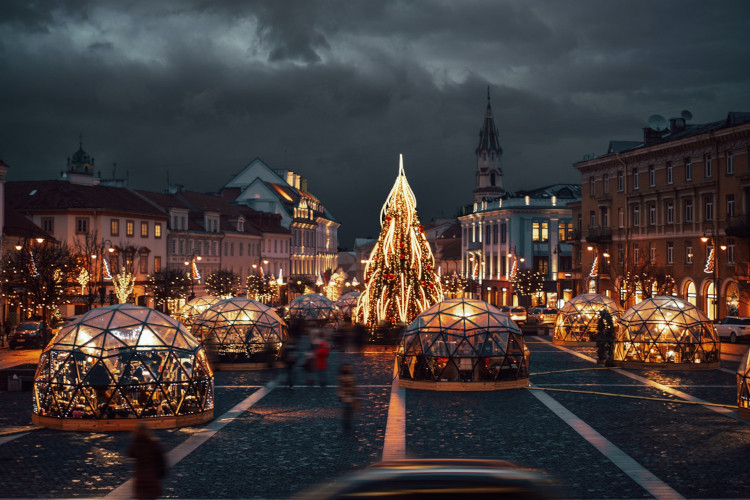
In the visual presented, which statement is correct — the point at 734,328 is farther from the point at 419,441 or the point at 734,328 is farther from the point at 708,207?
the point at 419,441

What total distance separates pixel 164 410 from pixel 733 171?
44851mm

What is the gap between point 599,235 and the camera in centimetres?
7381

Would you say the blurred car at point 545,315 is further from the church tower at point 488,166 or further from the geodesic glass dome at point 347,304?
the church tower at point 488,166

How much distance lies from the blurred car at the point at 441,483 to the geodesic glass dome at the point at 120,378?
14.0 metres

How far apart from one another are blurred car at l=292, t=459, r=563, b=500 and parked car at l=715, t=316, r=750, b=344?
42.5 meters

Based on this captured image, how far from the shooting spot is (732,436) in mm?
20266

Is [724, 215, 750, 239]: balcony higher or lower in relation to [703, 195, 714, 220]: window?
lower

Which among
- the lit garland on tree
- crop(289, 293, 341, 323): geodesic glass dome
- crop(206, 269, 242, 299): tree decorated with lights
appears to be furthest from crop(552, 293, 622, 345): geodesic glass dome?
A: crop(206, 269, 242, 299): tree decorated with lights

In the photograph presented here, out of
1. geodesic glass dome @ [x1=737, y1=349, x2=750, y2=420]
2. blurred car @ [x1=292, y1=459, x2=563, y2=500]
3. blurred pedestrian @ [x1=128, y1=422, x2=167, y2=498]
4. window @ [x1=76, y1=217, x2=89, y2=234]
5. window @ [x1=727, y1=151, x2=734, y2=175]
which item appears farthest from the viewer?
window @ [x1=76, y1=217, x2=89, y2=234]

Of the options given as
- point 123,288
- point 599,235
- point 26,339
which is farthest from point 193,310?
point 599,235

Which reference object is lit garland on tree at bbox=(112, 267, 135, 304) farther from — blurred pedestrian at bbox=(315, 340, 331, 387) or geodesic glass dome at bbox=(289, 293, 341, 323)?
blurred pedestrian at bbox=(315, 340, 331, 387)

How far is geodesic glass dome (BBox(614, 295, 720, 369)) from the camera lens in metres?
34.6

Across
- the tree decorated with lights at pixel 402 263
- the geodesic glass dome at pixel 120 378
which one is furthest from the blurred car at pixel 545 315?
the geodesic glass dome at pixel 120 378

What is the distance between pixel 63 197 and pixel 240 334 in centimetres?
4127
